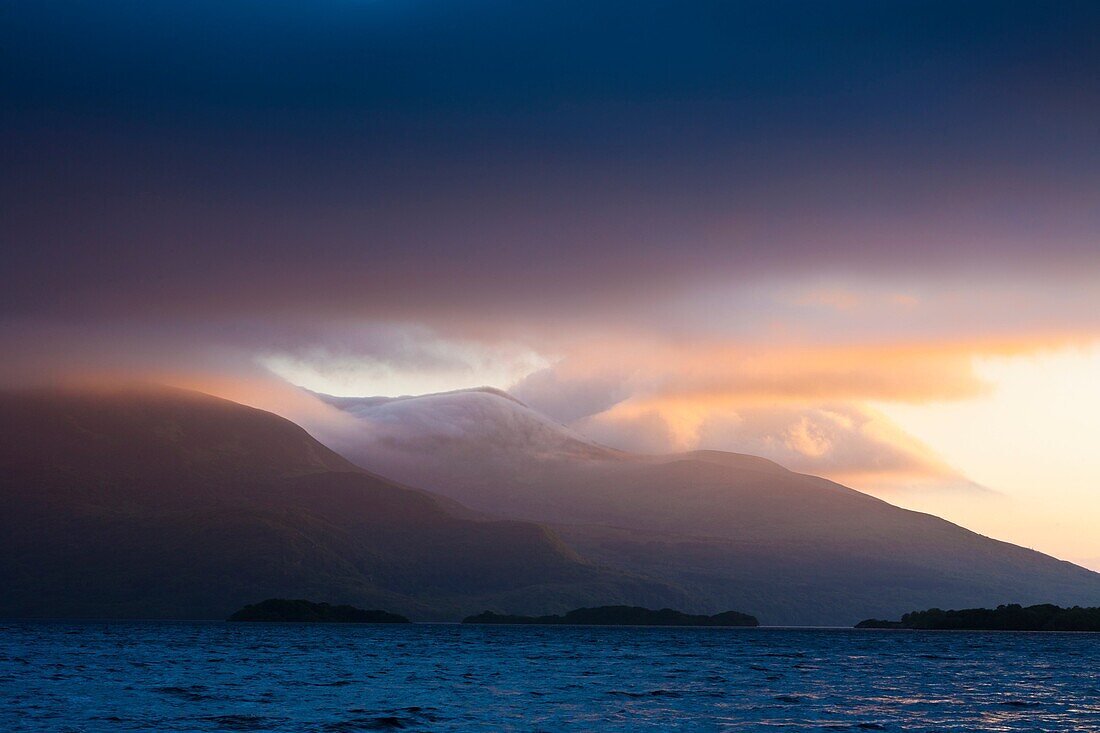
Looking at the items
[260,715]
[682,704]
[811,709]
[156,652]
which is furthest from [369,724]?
[156,652]

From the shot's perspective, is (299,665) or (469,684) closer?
(469,684)

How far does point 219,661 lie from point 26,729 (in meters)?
84.9

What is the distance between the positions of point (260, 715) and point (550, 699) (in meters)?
24.3

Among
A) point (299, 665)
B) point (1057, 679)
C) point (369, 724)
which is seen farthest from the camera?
point (299, 665)

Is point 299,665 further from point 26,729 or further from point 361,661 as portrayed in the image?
point 26,729

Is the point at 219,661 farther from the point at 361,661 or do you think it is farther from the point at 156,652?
the point at 156,652

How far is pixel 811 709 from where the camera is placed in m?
87.1

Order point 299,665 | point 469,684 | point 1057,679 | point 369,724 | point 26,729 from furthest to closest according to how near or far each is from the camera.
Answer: point 299,665, point 1057,679, point 469,684, point 369,724, point 26,729

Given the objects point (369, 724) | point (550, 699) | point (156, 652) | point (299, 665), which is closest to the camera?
point (369, 724)

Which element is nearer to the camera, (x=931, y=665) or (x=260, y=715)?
(x=260, y=715)

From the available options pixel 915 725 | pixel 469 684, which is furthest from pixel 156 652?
pixel 915 725

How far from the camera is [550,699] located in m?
94.8

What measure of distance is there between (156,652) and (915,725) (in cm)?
13323

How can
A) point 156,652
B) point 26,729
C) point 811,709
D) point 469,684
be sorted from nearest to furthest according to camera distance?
point 26,729
point 811,709
point 469,684
point 156,652
